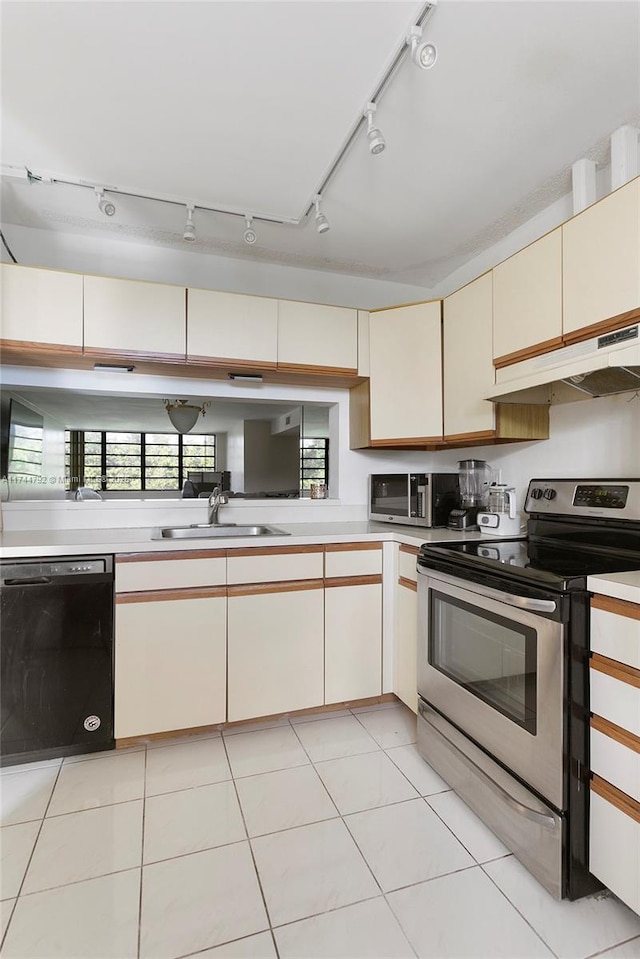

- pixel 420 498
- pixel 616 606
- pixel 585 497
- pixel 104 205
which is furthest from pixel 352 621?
pixel 104 205

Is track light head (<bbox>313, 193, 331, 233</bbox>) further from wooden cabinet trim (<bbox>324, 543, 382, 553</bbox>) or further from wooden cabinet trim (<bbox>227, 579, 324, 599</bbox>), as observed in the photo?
wooden cabinet trim (<bbox>227, 579, 324, 599</bbox>)

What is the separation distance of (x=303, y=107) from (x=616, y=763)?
2388mm

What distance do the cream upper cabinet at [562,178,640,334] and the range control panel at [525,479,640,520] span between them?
650 mm

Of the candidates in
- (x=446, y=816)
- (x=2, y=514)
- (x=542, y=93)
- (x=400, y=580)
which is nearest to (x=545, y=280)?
(x=542, y=93)

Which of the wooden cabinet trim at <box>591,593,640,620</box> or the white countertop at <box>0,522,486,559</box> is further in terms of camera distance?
the white countertop at <box>0,522,486,559</box>

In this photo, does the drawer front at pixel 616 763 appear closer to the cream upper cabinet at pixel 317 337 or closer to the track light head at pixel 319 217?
the cream upper cabinet at pixel 317 337

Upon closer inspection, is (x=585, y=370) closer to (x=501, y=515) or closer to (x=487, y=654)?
(x=501, y=515)

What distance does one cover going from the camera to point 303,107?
5.81ft

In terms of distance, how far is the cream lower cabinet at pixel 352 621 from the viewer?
2357 mm

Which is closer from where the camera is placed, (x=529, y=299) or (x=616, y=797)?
(x=616, y=797)

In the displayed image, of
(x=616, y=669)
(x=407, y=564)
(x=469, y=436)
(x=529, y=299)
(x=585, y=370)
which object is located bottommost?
(x=616, y=669)

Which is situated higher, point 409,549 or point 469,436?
point 469,436

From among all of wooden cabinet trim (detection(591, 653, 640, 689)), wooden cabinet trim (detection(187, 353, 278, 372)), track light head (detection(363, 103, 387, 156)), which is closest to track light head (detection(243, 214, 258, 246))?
wooden cabinet trim (detection(187, 353, 278, 372))

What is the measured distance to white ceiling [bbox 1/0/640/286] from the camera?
4.75ft
